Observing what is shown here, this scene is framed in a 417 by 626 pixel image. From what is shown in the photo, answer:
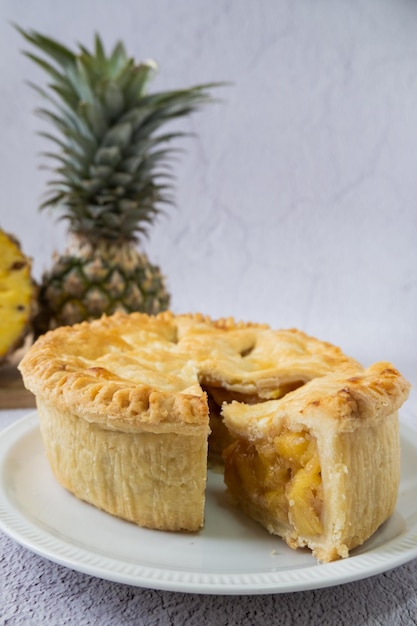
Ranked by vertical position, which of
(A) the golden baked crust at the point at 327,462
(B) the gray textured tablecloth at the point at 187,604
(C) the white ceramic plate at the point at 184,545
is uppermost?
(A) the golden baked crust at the point at 327,462

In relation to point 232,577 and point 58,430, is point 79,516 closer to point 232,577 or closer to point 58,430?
point 58,430

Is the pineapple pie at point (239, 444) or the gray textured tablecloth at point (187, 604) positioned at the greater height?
→ the pineapple pie at point (239, 444)

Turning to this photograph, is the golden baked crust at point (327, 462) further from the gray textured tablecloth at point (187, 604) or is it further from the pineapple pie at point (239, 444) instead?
the gray textured tablecloth at point (187, 604)

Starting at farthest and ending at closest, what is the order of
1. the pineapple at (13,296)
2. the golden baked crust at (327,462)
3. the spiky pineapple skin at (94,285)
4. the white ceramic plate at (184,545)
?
the spiky pineapple skin at (94,285)
the pineapple at (13,296)
the golden baked crust at (327,462)
the white ceramic plate at (184,545)

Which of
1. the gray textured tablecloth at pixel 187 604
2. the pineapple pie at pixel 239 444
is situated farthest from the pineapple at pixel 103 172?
the gray textured tablecloth at pixel 187 604

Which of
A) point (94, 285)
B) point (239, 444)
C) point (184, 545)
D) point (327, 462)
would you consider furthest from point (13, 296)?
point (327, 462)

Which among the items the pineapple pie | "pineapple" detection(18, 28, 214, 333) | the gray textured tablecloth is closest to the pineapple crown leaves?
"pineapple" detection(18, 28, 214, 333)
